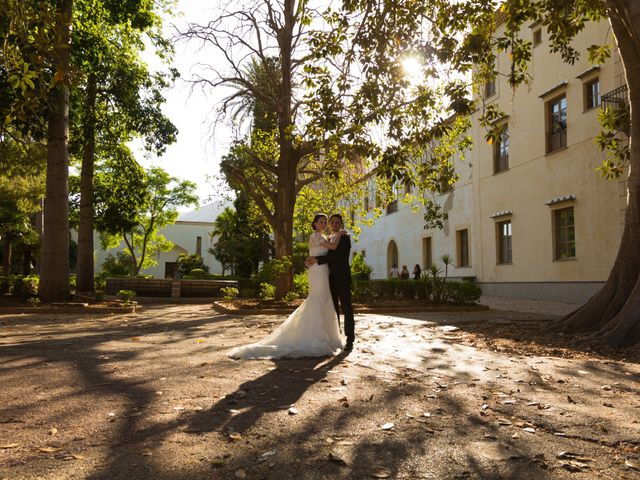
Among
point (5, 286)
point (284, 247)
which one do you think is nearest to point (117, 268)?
point (5, 286)

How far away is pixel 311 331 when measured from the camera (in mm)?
6250

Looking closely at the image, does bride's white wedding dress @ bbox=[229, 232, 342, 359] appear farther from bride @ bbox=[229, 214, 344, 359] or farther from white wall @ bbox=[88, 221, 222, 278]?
white wall @ bbox=[88, 221, 222, 278]

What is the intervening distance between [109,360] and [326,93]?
13.4 feet

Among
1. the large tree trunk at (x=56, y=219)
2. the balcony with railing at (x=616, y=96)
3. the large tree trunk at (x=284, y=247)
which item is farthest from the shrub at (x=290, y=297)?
the balcony with railing at (x=616, y=96)

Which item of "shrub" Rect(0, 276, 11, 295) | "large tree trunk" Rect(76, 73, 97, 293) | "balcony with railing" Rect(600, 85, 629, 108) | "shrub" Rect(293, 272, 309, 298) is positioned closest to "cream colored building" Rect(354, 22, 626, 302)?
"balcony with railing" Rect(600, 85, 629, 108)

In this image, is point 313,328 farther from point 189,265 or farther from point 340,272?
point 189,265

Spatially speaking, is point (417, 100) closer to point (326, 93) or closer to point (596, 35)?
point (326, 93)

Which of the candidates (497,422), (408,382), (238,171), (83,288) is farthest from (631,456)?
(83,288)

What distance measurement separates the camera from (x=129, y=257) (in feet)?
143

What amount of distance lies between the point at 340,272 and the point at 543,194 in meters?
13.3

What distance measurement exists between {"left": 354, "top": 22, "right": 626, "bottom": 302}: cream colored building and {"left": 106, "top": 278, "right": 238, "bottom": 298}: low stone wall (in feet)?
36.4

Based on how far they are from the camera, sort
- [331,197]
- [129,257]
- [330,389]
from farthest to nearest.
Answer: [129,257], [331,197], [330,389]

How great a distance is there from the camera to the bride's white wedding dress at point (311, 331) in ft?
19.4

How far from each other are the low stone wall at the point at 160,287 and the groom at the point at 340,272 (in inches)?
583
